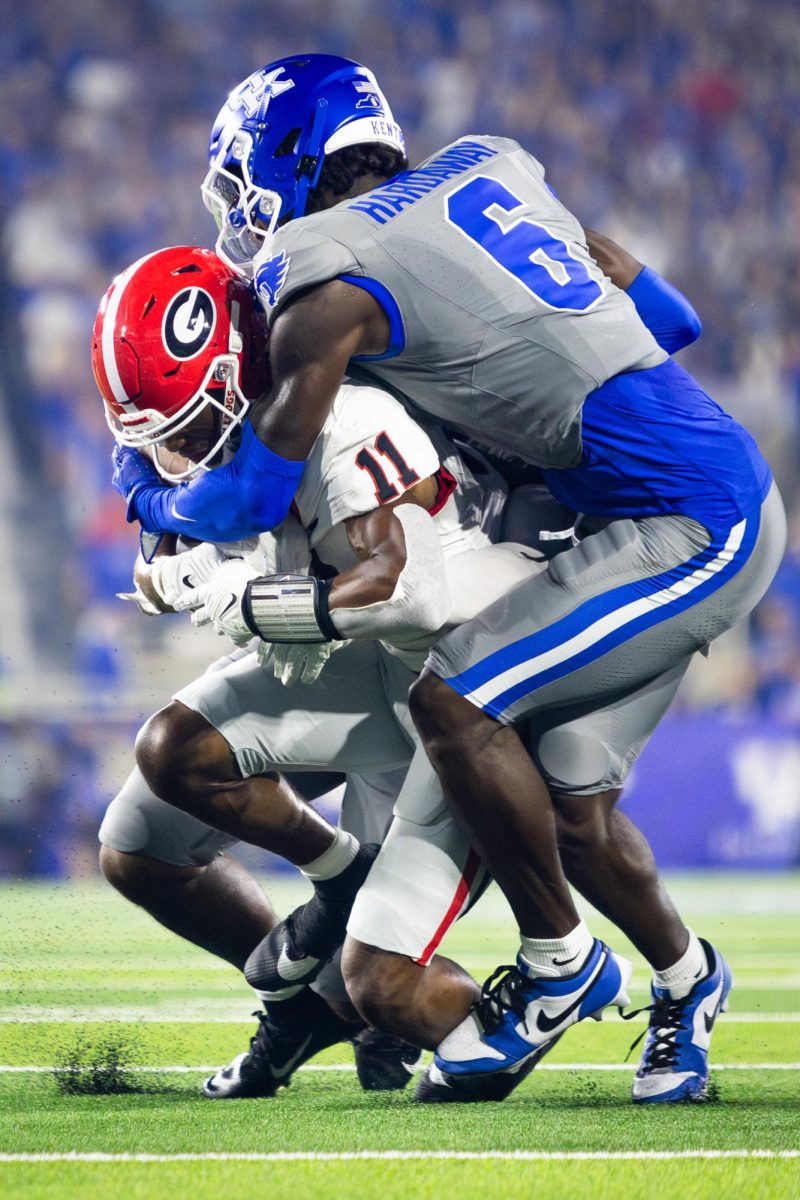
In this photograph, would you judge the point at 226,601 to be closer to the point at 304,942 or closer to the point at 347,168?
the point at 304,942

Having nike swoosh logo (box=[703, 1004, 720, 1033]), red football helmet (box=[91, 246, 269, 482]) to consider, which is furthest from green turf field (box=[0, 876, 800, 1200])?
red football helmet (box=[91, 246, 269, 482])

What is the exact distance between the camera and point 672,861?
25.9 ft

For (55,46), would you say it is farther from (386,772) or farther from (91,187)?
(386,772)

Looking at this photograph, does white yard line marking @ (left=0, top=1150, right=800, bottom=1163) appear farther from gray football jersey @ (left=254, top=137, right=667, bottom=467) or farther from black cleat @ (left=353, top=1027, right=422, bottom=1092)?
gray football jersey @ (left=254, top=137, right=667, bottom=467)

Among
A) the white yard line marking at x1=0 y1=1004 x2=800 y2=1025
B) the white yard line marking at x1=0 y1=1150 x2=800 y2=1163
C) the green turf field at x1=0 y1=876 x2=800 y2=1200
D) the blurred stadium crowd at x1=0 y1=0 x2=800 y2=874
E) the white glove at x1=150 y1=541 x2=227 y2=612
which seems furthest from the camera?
the blurred stadium crowd at x1=0 y1=0 x2=800 y2=874

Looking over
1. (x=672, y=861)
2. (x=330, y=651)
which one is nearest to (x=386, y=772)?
(x=330, y=651)

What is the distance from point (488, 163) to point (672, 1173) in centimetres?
170

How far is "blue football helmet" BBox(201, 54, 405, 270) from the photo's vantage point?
3074 mm

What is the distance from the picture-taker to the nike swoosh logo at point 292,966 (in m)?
2.96

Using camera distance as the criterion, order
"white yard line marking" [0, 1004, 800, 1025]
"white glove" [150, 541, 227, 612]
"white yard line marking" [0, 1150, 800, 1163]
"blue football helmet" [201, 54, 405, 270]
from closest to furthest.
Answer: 1. "white yard line marking" [0, 1150, 800, 1163]
2. "white glove" [150, 541, 227, 612]
3. "blue football helmet" [201, 54, 405, 270]
4. "white yard line marking" [0, 1004, 800, 1025]

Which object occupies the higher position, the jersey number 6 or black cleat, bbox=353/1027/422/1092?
the jersey number 6

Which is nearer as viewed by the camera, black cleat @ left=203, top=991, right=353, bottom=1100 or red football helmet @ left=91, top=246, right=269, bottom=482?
red football helmet @ left=91, top=246, right=269, bottom=482

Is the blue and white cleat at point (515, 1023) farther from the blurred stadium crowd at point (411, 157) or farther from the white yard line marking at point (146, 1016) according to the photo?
the blurred stadium crowd at point (411, 157)

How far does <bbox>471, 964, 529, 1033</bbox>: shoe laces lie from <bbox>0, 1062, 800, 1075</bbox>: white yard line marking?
579mm
